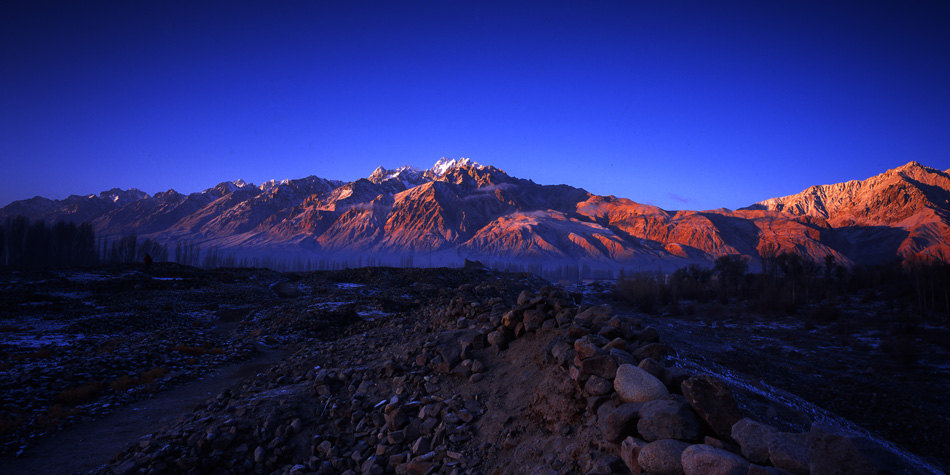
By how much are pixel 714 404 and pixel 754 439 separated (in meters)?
0.46

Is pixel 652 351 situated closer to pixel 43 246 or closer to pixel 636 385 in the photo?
pixel 636 385

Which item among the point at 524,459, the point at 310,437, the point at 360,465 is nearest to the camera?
the point at 524,459

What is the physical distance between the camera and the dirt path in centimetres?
649

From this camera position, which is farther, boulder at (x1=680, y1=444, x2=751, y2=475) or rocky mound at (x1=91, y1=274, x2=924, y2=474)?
rocky mound at (x1=91, y1=274, x2=924, y2=474)

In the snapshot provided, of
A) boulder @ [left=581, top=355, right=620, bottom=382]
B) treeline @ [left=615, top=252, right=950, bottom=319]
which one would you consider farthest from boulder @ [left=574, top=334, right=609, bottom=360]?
treeline @ [left=615, top=252, right=950, bottom=319]

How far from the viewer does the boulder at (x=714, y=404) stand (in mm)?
3258

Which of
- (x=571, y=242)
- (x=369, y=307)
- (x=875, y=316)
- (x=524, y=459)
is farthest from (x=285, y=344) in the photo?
(x=571, y=242)

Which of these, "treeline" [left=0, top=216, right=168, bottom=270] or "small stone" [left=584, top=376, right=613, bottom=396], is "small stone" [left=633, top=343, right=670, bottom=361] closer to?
"small stone" [left=584, top=376, right=613, bottom=396]

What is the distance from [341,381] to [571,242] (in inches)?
7052

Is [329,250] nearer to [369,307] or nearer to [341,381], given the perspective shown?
[369,307]

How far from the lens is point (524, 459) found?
4.23 metres

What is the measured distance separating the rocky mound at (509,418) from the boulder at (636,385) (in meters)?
0.01

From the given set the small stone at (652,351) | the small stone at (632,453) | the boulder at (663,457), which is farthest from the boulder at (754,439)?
the small stone at (652,351)

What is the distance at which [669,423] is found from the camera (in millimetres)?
3301
